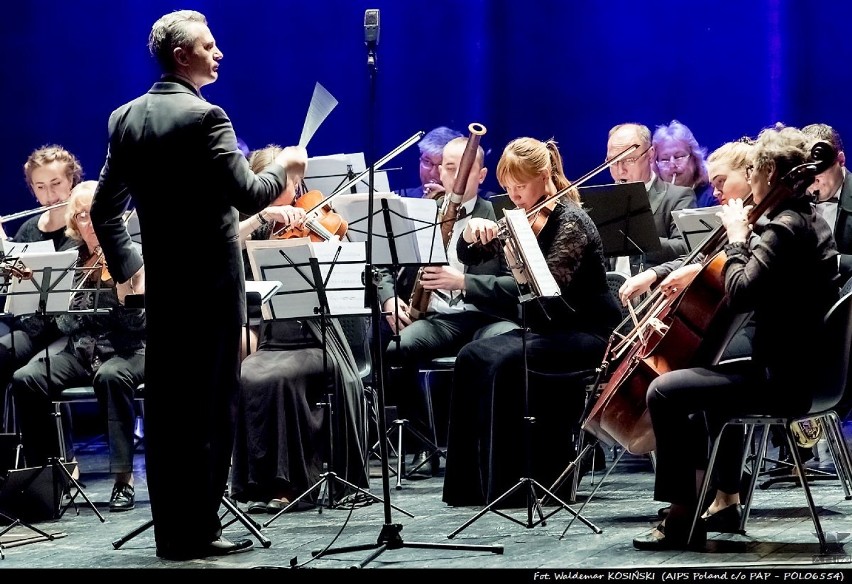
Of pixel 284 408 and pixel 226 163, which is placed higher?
pixel 226 163

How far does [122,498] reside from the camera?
4984mm

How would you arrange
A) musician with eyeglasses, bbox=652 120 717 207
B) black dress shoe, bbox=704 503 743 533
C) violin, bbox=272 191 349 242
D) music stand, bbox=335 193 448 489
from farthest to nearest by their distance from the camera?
musician with eyeglasses, bbox=652 120 717 207 < violin, bbox=272 191 349 242 < music stand, bbox=335 193 448 489 < black dress shoe, bbox=704 503 743 533

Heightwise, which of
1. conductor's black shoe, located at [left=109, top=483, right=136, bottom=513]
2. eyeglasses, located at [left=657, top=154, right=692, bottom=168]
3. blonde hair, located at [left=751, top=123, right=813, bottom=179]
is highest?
eyeglasses, located at [left=657, top=154, right=692, bottom=168]

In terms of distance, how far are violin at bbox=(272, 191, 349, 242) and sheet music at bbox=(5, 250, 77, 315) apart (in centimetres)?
90

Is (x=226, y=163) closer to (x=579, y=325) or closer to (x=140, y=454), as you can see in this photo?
(x=579, y=325)

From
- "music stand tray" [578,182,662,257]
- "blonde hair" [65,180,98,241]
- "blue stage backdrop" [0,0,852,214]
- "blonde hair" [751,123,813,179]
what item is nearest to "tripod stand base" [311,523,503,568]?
"blonde hair" [751,123,813,179]

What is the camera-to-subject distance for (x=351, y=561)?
354cm

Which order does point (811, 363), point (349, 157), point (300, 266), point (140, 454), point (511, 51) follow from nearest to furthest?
point (811, 363) < point (300, 266) < point (349, 157) < point (140, 454) < point (511, 51)

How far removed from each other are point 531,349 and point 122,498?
180 centimetres

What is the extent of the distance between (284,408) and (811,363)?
2233 mm

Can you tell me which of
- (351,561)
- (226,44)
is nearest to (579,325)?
(351,561)

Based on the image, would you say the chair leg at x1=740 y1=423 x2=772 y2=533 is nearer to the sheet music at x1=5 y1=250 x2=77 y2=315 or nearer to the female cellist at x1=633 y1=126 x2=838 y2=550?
the female cellist at x1=633 y1=126 x2=838 y2=550

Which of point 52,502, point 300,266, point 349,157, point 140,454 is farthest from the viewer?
point 140,454

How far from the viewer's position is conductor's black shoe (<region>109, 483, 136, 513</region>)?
4906 millimetres
